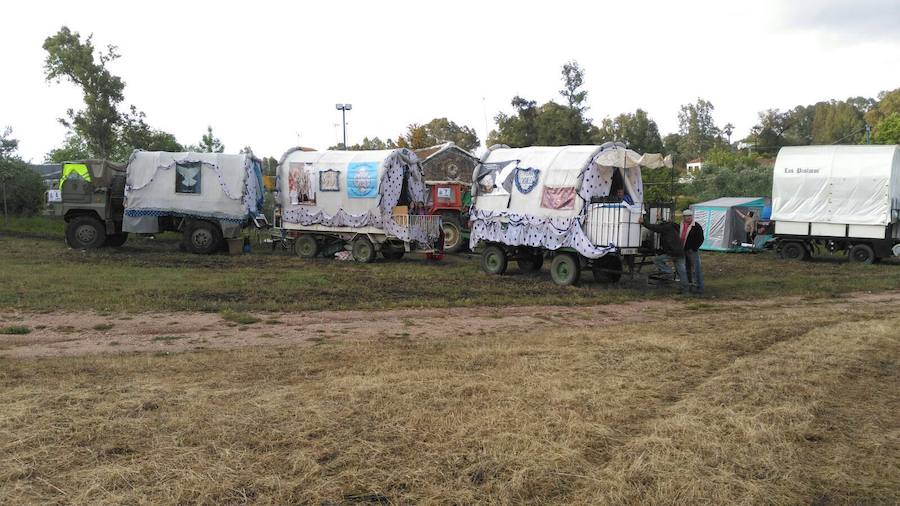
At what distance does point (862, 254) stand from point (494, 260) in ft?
39.5

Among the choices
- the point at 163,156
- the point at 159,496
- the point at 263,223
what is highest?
the point at 163,156

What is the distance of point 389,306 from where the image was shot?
12.2 meters

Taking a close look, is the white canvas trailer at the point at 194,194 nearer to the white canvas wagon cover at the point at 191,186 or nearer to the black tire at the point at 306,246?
the white canvas wagon cover at the point at 191,186

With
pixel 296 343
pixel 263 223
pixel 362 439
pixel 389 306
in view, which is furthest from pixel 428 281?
pixel 362 439

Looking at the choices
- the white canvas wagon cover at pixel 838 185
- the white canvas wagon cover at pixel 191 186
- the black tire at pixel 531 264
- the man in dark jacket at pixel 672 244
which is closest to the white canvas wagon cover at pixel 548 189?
the man in dark jacket at pixel 672 244

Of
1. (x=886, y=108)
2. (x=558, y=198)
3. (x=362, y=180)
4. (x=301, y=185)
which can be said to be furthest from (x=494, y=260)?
(x=886, y=108)

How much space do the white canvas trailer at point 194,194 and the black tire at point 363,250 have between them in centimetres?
345

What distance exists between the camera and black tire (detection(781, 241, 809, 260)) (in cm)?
2259

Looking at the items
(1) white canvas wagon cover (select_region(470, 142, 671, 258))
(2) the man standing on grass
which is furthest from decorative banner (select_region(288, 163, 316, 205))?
(2) the man standing on grass

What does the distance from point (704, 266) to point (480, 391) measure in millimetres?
15580

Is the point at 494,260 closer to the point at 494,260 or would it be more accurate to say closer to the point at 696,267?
the point at 494,260

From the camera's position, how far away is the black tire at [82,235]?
20953 millimetres

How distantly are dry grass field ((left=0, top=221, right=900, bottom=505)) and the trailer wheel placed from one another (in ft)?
16.2

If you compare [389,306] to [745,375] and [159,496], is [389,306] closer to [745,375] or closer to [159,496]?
[745,375]
